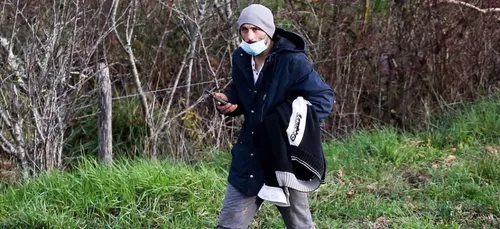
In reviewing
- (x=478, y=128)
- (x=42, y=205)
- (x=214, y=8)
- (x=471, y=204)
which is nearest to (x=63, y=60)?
(x=42, y=205)

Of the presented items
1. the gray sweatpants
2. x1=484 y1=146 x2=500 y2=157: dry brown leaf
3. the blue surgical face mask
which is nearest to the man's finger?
the blue surgical face mask

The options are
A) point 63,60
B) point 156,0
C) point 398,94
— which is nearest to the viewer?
point 63,60

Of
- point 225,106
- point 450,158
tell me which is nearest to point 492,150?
point 450,158

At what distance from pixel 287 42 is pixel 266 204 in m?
2.09

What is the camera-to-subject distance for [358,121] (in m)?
9.60

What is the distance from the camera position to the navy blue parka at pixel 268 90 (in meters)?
4.55

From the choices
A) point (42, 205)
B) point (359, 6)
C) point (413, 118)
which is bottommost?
point (413, 118)

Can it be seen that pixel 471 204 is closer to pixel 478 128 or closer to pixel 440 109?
pixel 478 128

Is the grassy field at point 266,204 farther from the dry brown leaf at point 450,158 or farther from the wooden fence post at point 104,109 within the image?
the wooden fence post at point 104,109

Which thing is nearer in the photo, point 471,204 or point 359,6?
point 471,204

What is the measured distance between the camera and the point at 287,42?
15.3 feet

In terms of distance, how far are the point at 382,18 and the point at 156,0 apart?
103 inches

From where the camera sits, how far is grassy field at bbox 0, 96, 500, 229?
6078mm

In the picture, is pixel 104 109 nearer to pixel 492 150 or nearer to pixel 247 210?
pixel 247 210
